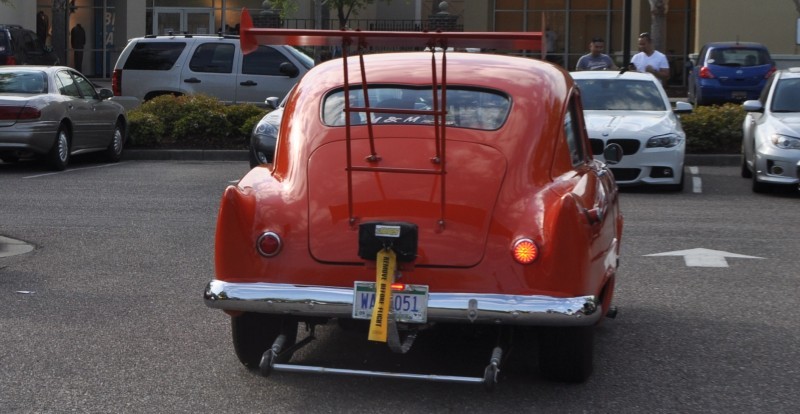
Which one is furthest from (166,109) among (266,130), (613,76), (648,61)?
(613,76)

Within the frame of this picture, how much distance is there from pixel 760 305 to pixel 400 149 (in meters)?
3.23

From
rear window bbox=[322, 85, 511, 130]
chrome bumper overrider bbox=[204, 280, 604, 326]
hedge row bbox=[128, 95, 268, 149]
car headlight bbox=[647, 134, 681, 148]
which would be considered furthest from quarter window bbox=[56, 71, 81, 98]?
chrome bumper overrider bbox=[204, 280, 604, 326]

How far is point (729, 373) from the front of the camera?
21.9ft

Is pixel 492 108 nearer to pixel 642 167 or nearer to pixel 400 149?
pixel 400 149

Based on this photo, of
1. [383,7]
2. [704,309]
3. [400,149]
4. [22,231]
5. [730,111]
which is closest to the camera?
[400,149]

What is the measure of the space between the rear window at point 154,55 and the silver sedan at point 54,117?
3446 millimetres

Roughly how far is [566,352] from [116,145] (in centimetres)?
1481

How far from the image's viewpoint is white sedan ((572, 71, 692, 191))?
1517 centimetres

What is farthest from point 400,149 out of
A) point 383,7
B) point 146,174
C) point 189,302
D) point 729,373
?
point 383,7

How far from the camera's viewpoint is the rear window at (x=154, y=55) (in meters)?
23.4

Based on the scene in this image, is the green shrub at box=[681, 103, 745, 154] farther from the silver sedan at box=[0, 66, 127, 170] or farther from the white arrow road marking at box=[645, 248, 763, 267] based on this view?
the white arrow road marking at box=[645, 248, 763, 267]

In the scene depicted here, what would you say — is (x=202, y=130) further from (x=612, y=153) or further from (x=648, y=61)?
(x=612, y=153)

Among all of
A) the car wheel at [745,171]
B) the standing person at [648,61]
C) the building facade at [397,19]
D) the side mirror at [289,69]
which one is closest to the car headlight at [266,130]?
the car wheel at [745,171]

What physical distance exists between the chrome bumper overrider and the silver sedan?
39.3 ft
